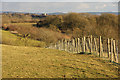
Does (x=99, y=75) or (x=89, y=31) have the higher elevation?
(x=89, y=31)

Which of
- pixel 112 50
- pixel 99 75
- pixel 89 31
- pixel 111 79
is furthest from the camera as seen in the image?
pixel 89 31

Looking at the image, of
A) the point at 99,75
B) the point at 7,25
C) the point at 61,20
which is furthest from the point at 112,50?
the point at 7,25

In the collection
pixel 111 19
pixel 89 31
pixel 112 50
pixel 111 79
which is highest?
pixel 111 19

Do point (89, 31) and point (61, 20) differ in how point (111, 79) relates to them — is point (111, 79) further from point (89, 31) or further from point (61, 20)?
point (61, 20)

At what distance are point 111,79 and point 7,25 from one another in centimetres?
5176

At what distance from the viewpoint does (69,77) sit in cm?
738

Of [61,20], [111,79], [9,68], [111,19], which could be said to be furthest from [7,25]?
[111,79]

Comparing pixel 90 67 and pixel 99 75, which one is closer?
pixel 99 75

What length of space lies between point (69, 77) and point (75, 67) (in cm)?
170

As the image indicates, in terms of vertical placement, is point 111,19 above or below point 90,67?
above

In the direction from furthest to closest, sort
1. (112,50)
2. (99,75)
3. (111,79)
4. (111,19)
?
(111,19) < (112,50) < (99,75) < (111,79)

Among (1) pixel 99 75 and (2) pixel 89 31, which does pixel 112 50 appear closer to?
(1) pixel 99 75

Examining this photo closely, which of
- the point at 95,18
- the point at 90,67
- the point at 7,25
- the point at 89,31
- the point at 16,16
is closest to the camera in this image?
the point at 90,67

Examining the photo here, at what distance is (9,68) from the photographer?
29.6 feet
